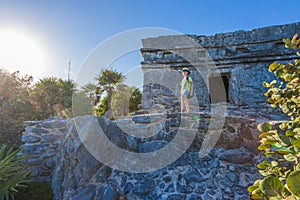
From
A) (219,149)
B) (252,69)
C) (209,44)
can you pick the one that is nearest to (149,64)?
(209,44)

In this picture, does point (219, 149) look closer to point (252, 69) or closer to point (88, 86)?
point (252, 69)

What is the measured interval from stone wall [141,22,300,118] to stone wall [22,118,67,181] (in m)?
2.75

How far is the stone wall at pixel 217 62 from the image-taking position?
19.6ft

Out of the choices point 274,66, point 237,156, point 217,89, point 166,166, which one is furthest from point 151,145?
point 217,89

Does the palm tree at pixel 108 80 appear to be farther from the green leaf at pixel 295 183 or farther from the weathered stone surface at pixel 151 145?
the green leaf at pixel 295 183

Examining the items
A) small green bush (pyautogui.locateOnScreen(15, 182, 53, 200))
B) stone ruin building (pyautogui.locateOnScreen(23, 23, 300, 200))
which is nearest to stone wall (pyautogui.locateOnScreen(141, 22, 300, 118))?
stone ruin building (pyautogui.locateOnScreen(23, 23, 300, 200))

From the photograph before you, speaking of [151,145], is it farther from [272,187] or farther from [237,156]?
[272,187]

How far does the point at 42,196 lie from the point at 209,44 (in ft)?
20.1

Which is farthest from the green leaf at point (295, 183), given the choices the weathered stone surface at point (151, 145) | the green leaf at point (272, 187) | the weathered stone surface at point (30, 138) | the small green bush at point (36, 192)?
the weathered stone surface at point (30, 138)

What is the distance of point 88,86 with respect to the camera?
13852 millimetres

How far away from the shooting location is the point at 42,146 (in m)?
4.51

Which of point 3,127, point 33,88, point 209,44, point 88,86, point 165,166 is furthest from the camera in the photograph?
point 88,86

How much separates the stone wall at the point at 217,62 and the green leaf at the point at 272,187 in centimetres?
551

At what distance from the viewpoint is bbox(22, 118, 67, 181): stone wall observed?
14.2ft
